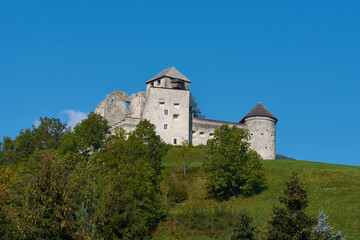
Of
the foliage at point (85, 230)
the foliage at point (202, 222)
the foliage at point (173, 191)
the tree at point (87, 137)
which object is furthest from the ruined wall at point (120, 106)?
the foliage at point (85, 230)

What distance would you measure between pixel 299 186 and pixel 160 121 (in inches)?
1742

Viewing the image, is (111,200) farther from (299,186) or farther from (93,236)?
(299,186)

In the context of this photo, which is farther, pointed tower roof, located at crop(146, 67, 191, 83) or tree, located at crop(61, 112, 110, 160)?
pointed tower roof, located at crop(146, 67, 191, 83)

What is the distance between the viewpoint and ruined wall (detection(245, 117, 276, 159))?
70.8m

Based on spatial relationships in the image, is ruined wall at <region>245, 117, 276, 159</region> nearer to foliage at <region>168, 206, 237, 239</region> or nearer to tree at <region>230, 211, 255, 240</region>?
foliage at <region>168, 206, 237, 239</region>

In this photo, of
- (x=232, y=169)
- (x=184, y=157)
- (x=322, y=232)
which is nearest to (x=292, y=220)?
(x=322, y=232)

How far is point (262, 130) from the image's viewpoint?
72.2m

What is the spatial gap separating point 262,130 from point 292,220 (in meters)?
47.0

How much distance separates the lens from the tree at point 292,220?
2542 centimetres

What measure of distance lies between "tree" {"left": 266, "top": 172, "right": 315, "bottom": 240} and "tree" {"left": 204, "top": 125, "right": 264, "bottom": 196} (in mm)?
23081

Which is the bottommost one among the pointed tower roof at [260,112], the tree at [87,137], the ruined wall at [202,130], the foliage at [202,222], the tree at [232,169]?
the foliage at [202,222]

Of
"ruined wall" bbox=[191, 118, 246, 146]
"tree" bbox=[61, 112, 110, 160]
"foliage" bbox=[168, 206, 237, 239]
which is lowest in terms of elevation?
"foliage" bbox=[168, 206, 237, 239]

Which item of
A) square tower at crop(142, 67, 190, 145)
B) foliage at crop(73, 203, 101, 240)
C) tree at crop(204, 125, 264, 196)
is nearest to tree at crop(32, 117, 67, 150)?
square tower at crop(142, 67, 190, 145)

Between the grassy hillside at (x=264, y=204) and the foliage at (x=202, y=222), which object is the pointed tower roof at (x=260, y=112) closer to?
the grassy hillside at (x=264, y=204)
